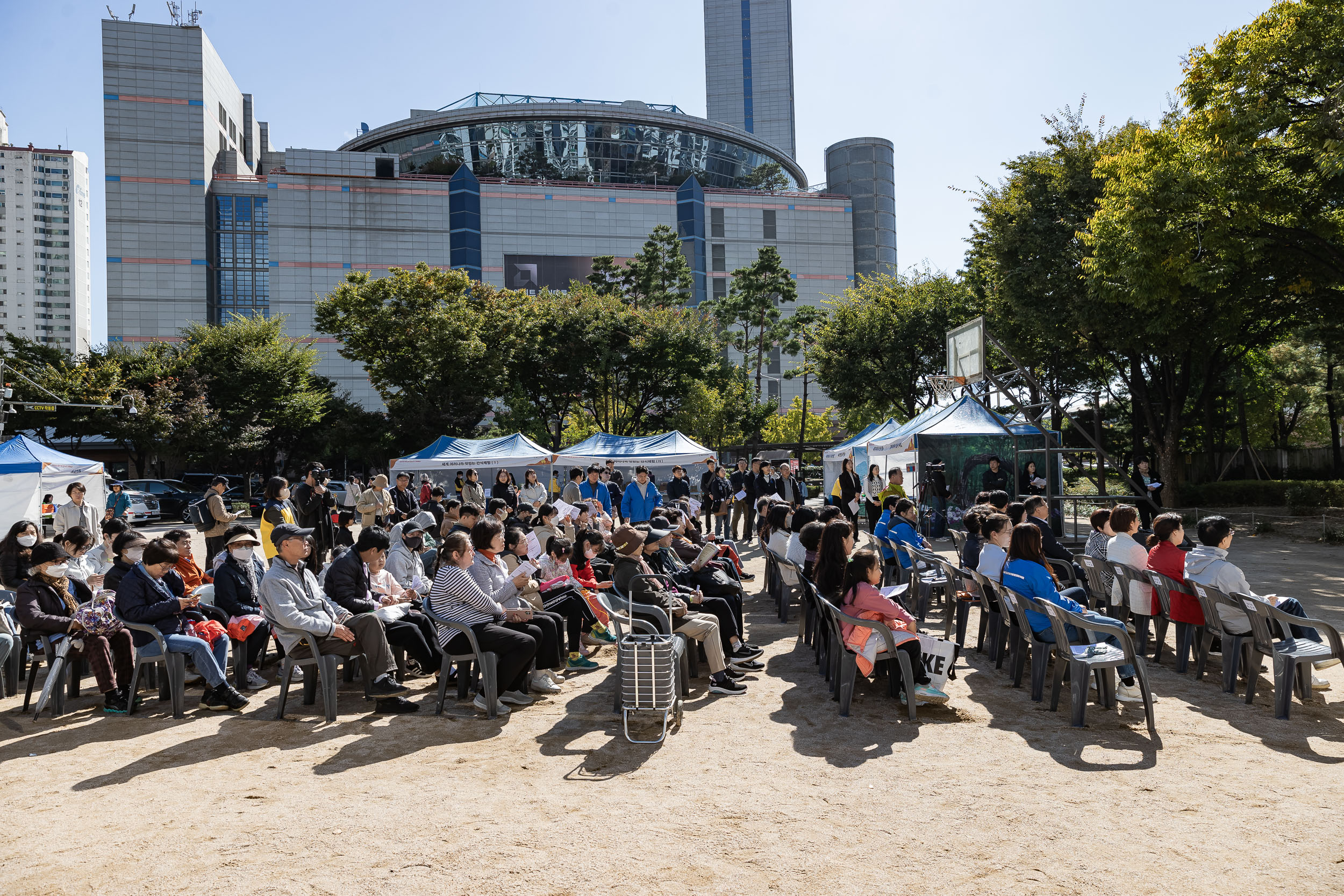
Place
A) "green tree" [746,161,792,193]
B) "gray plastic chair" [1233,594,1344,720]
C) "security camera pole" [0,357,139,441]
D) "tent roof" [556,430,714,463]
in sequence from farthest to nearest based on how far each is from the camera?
"green tree" [746,161,792,193] < "security camera pole" [0,357,139,441] < "tent roof" [556,430,714,463] < "gray plastic chair" [1233,594,1344,720]

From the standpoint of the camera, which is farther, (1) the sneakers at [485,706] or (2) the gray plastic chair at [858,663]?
(1) the sneakers at [485,706]

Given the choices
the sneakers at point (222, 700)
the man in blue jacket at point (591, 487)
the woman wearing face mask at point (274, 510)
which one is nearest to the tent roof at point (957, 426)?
the man in blue jacket at point (591, 487)

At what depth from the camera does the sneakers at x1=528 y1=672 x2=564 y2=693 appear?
22.0 ft

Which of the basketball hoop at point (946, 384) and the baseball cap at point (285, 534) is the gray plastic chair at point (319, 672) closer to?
the baseball cap at point (285, 534)

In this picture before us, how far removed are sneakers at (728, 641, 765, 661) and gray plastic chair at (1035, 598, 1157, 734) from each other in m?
2.50

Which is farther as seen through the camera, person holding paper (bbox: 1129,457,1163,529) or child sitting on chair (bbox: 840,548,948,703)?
person holding paper (bbox: 1129,457,1163,529)

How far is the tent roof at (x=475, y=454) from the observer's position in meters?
21.0

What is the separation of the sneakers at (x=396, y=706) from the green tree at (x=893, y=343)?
27.6 m

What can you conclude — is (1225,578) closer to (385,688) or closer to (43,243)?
(385,688)

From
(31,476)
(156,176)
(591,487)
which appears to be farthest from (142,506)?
(156,176)

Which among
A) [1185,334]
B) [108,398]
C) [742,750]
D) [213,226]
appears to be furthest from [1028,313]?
[213,226]

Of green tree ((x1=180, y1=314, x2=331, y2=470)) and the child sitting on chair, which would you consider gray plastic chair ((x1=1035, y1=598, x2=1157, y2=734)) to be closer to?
the child sitting on chair

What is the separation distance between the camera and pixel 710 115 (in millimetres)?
132875

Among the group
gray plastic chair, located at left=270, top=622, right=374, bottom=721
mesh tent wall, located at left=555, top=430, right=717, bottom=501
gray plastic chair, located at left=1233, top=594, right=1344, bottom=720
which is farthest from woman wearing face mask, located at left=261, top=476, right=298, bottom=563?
mesh tent wall, located at left=555, top=430, right=717, bottom=501
